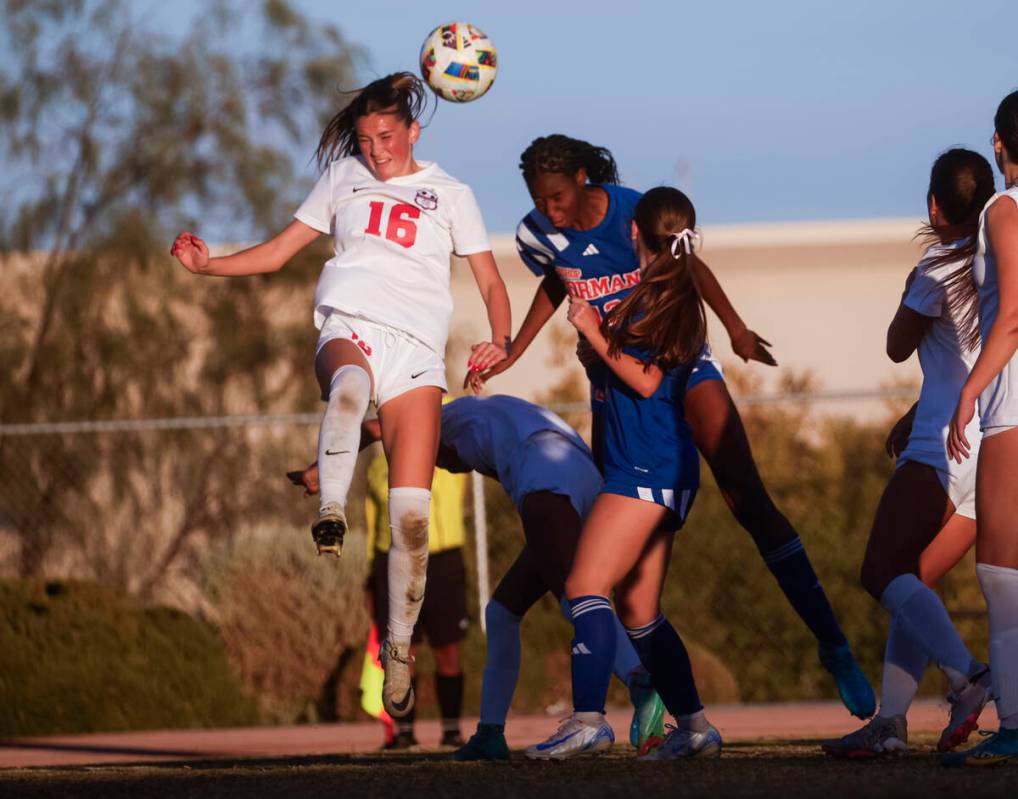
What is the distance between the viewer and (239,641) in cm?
1221

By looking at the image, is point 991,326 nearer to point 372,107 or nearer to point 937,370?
point 937,370

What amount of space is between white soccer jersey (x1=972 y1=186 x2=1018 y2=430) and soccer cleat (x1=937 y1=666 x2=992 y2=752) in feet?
3.23

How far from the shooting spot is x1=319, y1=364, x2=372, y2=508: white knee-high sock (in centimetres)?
589

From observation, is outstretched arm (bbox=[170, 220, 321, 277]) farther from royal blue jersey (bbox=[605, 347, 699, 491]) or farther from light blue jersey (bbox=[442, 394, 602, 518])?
royal blue jersey (bbox=[605, 347, 699, 491])

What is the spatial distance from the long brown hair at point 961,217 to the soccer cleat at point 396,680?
2315 millimetres

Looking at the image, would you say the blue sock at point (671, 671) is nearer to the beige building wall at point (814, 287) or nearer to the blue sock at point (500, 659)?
the blue sock at point (500, 659)

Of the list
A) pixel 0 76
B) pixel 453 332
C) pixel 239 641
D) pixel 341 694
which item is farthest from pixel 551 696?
pixel 0 76

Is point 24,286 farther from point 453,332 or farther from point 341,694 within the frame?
point 341,694

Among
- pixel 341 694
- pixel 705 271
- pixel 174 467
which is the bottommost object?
pixel 341 694

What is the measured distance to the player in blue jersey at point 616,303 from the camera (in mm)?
6070

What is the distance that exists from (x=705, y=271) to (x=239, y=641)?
7090mm

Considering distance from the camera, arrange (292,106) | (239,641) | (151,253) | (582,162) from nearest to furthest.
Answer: (582,162) → (239,641) → (151,253) → (292,106)

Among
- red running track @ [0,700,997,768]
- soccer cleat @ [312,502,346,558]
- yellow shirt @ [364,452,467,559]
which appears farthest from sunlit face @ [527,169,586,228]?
red running track @ [0,700,997,768]

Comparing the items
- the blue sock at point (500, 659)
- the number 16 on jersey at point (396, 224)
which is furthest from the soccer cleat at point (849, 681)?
the number 16 on jersey at point (396, 224)
